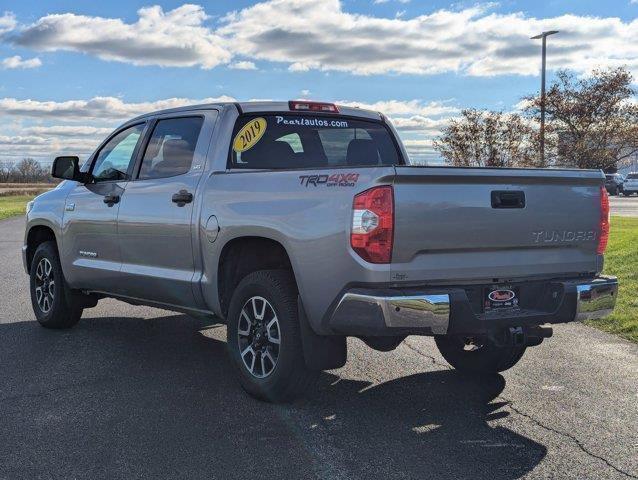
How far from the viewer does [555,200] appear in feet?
14.6

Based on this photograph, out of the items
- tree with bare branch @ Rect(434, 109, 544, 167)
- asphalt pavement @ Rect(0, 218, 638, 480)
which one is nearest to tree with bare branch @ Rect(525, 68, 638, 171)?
tree with bare branch @ Rect(434, 109, 544, 167)

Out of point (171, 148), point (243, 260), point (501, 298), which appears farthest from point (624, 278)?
point (171, 148)

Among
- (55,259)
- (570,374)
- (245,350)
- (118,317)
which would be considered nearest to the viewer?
(245,350)

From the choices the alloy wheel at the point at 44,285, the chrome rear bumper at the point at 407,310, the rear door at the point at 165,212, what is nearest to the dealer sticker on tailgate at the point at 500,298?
the chrome rear bumper at the point at 407,310

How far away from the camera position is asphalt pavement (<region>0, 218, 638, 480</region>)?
12.1ft

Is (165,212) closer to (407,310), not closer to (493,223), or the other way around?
(407,310)

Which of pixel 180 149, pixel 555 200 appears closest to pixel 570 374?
pixel 555 200

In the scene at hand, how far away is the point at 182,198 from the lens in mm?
5246

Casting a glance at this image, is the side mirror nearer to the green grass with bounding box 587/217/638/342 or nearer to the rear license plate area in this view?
the rear license plate area

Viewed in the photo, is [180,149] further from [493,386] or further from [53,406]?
[493,386]

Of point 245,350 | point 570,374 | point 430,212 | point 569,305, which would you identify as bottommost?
point 570,374

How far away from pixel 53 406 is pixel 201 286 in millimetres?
1243

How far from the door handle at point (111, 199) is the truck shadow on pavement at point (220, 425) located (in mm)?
1260

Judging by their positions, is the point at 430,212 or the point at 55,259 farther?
the point at 55,259
